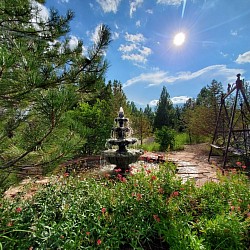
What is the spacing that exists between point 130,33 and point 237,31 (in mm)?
2652

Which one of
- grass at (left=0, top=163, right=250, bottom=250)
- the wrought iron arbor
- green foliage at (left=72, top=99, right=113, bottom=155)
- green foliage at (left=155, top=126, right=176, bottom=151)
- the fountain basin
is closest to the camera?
grass at (left=0, top=163, right=250, bottom=250)

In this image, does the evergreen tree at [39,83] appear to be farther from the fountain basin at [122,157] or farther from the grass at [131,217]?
the fountain basin at [122,157]

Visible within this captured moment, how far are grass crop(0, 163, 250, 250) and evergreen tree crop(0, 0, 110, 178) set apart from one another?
2.07 ft

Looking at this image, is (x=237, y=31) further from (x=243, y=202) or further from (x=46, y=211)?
(x=46, y=211)

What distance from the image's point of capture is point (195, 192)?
85.3 inches

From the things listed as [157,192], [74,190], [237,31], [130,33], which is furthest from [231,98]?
[74,190]

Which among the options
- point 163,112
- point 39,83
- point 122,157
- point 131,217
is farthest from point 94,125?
point 163,112

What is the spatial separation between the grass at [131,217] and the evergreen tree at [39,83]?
0.63m

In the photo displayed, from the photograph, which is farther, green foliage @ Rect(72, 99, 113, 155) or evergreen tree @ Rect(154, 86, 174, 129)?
evergreen tree @ Rect(154, 86, 174, 129)

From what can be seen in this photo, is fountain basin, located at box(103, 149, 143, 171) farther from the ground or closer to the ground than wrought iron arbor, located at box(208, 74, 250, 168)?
closer to the ground

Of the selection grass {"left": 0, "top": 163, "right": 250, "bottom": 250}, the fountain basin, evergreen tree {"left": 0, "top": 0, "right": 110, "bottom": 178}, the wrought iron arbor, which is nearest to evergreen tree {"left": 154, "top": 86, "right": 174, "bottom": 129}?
the wrought iron arbor

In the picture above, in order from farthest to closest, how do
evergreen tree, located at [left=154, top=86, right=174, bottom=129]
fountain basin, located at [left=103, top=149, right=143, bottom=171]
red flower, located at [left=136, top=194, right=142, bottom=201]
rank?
evergreen tree, located at [left=154, top=86, right=174, bottom=129] < fountain basin, located at [left=103, top=149, right=143, bottom=171] < red flower, located at [left=136, top=194, right=142, bottom=201]

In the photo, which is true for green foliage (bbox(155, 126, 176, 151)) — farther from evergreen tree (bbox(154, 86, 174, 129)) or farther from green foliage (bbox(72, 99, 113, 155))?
evergreen tree (bbox(154, 86, 174, 129))

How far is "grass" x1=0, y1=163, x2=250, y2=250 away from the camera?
1.48 m
